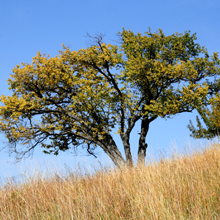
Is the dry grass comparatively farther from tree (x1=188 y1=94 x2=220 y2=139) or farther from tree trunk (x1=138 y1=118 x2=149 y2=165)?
tree (x1=188 y1=94 x2=220 y2=139)

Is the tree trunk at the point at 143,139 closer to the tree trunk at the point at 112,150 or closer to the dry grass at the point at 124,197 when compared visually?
the tree trunk at the point at 112,150

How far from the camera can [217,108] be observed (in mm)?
17312

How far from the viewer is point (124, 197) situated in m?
6.15

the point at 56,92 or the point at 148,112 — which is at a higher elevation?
the point at 56,92

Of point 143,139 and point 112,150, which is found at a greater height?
point 143,139

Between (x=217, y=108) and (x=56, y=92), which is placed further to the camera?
(x=217, y=108)

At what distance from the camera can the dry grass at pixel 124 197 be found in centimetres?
538

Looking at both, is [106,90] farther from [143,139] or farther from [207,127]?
[207,127]

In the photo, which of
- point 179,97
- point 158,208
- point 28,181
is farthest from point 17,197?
point 179,97

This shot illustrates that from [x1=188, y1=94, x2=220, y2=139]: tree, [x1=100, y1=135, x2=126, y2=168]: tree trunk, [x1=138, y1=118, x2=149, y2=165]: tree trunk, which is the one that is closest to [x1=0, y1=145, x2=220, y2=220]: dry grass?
[x1=100, y1=135, x2=126, y2=168]: tree trunk

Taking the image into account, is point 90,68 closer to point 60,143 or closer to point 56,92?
point 56,92

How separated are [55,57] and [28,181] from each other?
9218mm

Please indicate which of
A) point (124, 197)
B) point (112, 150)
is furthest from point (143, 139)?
point (124, 197)

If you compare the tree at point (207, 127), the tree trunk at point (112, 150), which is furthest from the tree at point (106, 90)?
the tree at point (207, 127)
